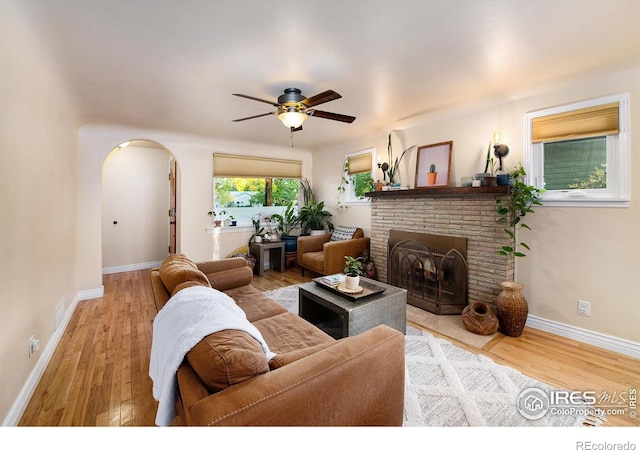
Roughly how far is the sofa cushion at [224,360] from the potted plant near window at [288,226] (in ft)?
13.4

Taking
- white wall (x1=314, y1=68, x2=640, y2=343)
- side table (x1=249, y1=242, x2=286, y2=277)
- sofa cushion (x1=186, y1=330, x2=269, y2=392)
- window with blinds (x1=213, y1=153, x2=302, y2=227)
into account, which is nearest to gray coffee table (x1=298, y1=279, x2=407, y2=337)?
sofa cushion (x1=186, y1=330, x2=269, y2=392)

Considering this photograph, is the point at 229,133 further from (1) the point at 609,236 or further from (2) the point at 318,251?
(1) the point at 609,236

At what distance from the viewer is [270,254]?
5.19 m

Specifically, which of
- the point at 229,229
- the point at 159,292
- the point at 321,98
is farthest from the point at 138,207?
the point at 321,98

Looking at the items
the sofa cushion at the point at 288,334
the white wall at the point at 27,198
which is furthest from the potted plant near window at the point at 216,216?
the sofa cushion at the point at 288,334

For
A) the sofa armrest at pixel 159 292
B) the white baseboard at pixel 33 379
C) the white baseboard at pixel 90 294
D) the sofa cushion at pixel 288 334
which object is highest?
the sofa armrest at pixel 159 292

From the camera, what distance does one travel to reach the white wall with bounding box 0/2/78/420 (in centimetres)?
152

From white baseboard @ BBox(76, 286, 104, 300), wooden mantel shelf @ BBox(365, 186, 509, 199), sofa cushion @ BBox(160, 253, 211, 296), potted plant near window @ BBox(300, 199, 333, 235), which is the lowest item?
white baseboard @ BBox(76, 286, 104, 300)

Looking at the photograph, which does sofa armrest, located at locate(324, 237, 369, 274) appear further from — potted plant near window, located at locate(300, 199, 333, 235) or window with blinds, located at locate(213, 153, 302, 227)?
window with blinds, located at locate(213, 153, 302, 227)

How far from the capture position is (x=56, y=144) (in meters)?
2.56

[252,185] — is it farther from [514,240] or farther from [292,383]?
[292,383]

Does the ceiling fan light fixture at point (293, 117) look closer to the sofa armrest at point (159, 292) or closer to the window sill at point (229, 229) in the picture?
the sofa armrest at point (159, 292)

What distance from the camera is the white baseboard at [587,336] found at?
230 centimetres

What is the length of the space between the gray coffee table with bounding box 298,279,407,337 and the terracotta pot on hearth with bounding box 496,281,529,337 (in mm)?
970
